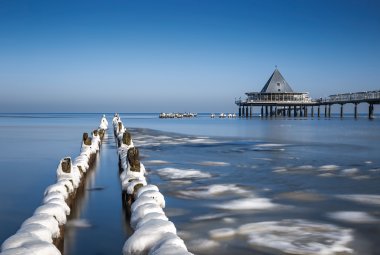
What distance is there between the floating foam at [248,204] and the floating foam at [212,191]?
0.70 m

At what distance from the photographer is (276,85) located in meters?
76.1

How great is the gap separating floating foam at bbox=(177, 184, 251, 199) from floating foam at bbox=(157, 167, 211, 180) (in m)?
1.78

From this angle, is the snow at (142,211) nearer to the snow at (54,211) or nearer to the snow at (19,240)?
the snow at (54,211)

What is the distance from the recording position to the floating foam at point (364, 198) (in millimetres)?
9062

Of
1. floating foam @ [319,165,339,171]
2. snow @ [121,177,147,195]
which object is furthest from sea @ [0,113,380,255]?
snow @ [121,177,147,195]

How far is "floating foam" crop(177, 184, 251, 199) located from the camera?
32.1ft

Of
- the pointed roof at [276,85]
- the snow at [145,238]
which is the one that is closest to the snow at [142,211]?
the snow at [145,238]

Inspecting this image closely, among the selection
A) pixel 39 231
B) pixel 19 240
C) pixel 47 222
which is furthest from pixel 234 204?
pixel 19 240

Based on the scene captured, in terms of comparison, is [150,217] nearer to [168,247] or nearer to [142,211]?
[142,211]

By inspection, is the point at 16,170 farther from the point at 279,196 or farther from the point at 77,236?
the point at 279,196

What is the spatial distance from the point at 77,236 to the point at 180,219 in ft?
6.46

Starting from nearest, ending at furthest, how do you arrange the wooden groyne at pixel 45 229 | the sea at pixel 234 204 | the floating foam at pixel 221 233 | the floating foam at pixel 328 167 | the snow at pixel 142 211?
the wooden groyne at pixel 45 229 < the snow at pixel 142 211 < the sea at pixel 234 204 < the floating foam at pixel 221 233 < the floating foam at pixel 328 167

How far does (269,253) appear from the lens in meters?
5.95

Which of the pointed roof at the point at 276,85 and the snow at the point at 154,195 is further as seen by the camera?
the pointed roof at the point at 276,85
